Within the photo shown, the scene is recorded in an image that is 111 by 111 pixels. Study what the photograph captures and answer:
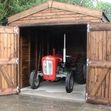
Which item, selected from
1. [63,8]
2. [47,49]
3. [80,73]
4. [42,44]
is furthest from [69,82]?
[47,49]

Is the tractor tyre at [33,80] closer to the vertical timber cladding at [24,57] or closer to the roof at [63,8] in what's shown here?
the vertical timber cladding at [24,57]

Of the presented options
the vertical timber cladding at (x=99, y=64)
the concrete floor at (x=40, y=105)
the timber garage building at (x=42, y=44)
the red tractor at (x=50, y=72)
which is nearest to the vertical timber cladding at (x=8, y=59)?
the timber garage building at (x=42, y=44)

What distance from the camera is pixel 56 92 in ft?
32.6

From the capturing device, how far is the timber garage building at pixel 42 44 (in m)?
8.08

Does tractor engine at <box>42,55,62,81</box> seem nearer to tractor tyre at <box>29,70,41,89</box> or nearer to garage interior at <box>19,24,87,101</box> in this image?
tractor tyre at <box>29,70,41,89</box>

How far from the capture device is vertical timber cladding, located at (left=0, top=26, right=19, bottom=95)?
920 centimetres

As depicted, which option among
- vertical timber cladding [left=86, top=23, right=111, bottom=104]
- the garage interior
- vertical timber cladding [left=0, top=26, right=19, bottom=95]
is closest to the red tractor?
the garage interior

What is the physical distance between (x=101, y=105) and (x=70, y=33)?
6108 millimetres

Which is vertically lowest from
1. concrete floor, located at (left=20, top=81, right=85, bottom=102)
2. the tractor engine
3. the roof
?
concrete floor, located at (left=20, top=81, right=85, bottom=102)

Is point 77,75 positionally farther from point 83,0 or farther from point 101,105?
point 83,0

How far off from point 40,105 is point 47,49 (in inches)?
200

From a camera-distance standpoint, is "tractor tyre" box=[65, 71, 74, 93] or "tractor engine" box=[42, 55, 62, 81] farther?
"tractor engine" box=[42, 55, 62, 81]

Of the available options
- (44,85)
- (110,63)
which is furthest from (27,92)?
(110,63)

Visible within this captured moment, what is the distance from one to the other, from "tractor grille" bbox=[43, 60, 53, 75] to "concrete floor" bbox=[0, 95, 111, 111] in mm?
1487
